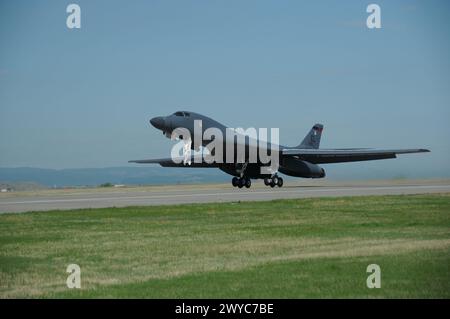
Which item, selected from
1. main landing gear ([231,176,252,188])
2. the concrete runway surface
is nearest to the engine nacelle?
main landing gear ([231,176,252,188])

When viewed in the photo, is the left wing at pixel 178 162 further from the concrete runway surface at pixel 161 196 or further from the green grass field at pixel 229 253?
the green grass field at pixel 229 253

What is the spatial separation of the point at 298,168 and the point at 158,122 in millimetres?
13357

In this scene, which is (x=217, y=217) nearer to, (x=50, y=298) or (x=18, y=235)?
(x=18, y=235)

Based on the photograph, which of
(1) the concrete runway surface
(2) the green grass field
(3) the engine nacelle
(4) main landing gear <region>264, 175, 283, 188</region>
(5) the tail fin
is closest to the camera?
(2) the green grass field

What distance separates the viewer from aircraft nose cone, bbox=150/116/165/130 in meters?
37.4

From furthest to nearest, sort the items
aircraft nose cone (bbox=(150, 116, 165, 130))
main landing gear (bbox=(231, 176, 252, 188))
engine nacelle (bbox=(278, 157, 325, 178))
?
engine nacelle (bbox=(278, 157, 325, 178)), main landing gear (bbox=(231, 176, 252, 188)), aircraft nose cone (bbox=(150, 116, 165, 130))

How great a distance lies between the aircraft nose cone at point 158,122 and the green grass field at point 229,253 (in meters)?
16.8

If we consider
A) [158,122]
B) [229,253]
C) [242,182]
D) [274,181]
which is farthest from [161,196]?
[229,253]

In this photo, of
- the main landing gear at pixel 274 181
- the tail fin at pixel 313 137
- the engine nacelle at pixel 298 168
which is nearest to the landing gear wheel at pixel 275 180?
the main landing gear at pixel 274 181

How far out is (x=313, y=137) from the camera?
55688 millimetres

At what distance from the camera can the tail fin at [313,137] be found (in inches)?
2189

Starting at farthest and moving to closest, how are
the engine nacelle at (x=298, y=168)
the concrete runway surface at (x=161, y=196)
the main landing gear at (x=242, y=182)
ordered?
the engine nacelle at (x=298, y=168) < the main landing gear at (x=242, y=182) < the concrete runway surface at (x=161, y=196)

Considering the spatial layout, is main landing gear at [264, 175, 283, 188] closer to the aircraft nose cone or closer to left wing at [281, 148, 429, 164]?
left wing at [281, 148, 429, 164]

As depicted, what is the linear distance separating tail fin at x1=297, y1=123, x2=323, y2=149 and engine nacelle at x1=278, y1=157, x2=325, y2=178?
7.52 m
